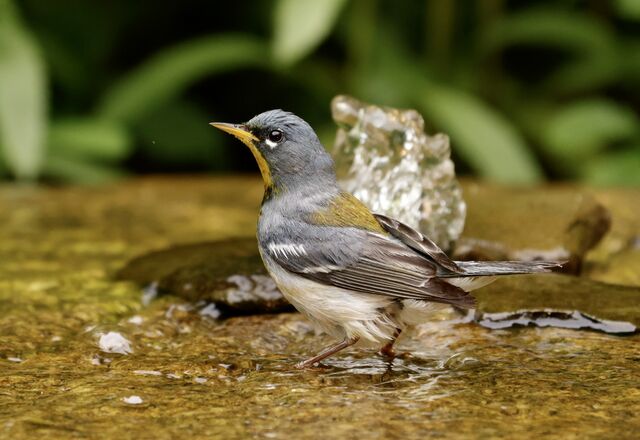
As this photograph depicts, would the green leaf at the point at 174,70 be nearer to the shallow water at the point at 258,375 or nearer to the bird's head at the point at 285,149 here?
Result: the shallow water at the point at 258,375

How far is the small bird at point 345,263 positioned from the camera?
349 centimetres

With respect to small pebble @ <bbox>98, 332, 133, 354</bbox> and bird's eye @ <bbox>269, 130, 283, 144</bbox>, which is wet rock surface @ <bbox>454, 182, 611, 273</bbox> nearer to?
bird's eye @ <bbox>269, 130, 283, 144</bbox>

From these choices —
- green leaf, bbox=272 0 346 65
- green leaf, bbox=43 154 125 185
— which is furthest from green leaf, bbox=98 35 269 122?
green leaf, bbox=272 0 346 65

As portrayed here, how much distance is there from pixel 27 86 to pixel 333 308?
414 cm

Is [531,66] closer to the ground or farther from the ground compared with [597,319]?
farther from the ground

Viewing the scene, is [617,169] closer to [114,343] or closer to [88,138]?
[88,138]

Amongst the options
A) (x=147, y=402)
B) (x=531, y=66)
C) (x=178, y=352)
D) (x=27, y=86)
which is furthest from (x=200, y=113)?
(x=147, y=402)

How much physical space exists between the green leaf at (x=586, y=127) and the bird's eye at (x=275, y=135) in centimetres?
377

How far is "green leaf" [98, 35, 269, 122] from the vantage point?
24.9 ft

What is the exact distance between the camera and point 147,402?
3074mm

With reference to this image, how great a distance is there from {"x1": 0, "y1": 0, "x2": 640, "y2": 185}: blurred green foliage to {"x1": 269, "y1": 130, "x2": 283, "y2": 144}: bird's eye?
2.70m

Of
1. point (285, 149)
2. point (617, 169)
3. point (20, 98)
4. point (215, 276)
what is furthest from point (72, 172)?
point (617, 169)

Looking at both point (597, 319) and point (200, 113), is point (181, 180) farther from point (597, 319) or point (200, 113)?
point (597, 319)

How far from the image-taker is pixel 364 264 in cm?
Result: 358
